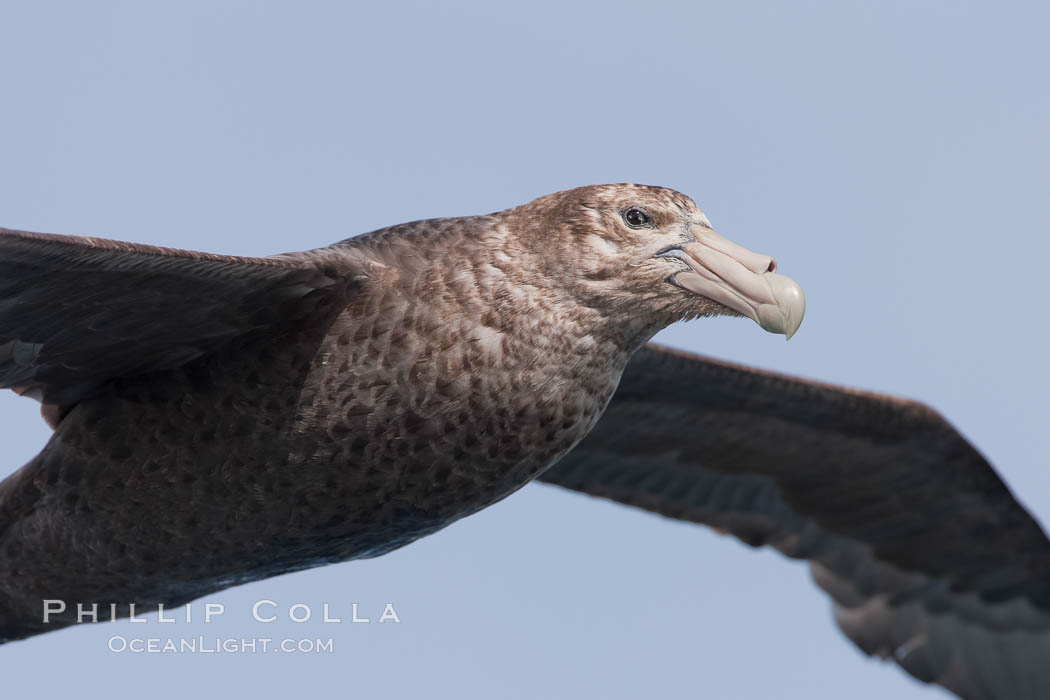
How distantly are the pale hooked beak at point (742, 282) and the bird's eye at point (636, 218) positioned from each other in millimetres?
185

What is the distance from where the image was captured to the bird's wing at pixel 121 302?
727cm

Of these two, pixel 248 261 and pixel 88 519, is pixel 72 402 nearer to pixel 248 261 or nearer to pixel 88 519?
pixel 88 519

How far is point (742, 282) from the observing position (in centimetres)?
755

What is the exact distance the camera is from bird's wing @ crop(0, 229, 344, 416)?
7.27m

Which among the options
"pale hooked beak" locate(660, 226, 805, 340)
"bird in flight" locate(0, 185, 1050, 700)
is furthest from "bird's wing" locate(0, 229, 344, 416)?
"pale hooked beak" locate(660, 226, 805, 340)

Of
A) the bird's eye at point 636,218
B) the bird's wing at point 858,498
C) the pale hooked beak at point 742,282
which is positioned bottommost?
the bird's wing at point 858,498

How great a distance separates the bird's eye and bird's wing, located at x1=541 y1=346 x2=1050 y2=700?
2.87 metres

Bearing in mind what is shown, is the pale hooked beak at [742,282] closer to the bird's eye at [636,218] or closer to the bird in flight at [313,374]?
the bird in flight at [313,374]

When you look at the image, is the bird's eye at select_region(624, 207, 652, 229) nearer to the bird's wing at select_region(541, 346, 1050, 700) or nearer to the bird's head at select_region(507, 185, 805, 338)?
the bird's head at select_region(507, 185, 805, 338)

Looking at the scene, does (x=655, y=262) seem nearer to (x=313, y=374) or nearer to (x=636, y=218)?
(x=636, y=218)

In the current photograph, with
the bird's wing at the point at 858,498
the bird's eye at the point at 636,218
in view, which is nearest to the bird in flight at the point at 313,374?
the bird's eye at the point at 636,218

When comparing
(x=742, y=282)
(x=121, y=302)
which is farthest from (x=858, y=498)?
(x=121, y=302)

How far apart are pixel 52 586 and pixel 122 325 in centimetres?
162

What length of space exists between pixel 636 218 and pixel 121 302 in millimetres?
2297
